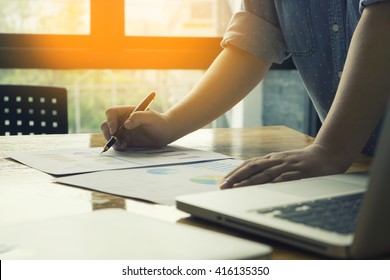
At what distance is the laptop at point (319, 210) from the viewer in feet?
1.50

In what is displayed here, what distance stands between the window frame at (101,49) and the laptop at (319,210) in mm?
2210

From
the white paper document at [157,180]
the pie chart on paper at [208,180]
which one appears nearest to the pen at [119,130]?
the white paper document at [157,180]

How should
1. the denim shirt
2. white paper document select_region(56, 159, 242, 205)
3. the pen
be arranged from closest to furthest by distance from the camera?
1. white paper document select_region(56, 159, 242, 205)
2. the pen
3. the denim shirt

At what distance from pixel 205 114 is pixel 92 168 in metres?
0.43

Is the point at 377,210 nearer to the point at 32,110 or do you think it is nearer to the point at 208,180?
the point at 208,180

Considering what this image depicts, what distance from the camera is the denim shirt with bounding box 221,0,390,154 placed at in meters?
1.35

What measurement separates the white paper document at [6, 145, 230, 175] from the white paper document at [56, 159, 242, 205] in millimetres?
46

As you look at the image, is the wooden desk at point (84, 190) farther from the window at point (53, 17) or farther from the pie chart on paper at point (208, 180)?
the window at point (53, 17)

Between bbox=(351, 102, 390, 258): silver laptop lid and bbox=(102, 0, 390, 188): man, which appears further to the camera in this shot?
bbox=(102, 0, 390, 188): man

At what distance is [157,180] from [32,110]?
99 centimetres

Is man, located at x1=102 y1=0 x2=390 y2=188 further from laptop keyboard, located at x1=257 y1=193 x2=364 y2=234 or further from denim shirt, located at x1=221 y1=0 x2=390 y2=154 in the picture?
laptop keyboard, located at x1=257 y1=193 x2=364 y2=234

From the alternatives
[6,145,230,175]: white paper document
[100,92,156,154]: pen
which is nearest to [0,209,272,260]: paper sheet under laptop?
[6,145,230,175]: white paper document

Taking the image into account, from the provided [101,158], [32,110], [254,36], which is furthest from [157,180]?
[32,110]

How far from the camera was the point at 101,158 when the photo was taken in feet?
3.62
